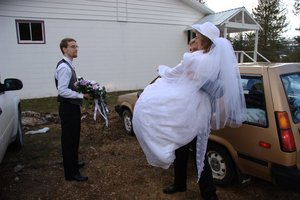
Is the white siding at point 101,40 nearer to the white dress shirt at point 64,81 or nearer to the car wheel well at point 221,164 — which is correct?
the white dress shirt at point 64,81

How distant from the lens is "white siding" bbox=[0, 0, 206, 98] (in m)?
11.3

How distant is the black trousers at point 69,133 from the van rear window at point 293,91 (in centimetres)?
264

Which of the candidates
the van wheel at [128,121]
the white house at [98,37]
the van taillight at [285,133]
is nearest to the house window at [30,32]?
the white house at [98,37]

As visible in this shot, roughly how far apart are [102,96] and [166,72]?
1.57m

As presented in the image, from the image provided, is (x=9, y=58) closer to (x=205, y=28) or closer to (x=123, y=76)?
(x=123, y=76)

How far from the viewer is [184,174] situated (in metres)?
3.75

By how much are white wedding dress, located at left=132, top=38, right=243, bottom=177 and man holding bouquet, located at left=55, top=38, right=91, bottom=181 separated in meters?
1.11

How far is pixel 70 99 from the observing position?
12.7ft

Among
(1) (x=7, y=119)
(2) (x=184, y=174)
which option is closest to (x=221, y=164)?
(2) (x=184, y=174)

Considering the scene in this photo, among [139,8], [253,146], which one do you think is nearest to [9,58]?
[139,8]

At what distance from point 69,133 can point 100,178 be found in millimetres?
868

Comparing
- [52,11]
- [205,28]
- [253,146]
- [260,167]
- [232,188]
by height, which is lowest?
[232,188]

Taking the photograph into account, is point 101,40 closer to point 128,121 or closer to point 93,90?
point 128,121

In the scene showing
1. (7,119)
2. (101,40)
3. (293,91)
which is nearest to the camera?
(293,91)
